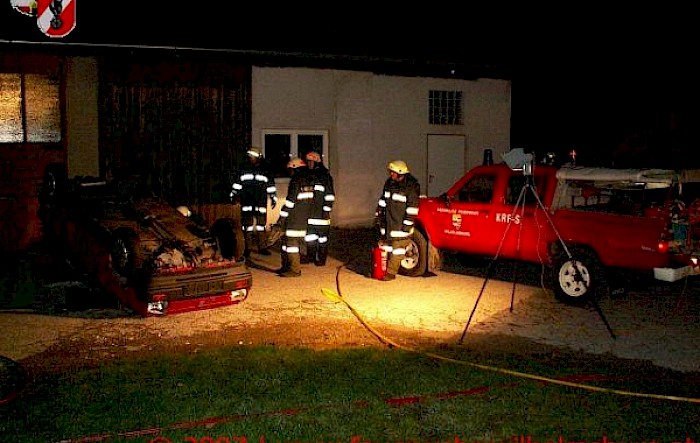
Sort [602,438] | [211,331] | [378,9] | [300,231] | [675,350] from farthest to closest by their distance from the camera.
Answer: [378,9]
[300,231]
[211,331]
[675,350]
[602,438]

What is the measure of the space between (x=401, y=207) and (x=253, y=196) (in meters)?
3.23

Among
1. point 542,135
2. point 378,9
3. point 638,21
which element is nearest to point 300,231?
point 378,9

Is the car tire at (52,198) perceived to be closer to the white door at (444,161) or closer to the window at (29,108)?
the window at (29,108)

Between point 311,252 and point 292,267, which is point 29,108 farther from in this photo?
point 292,267

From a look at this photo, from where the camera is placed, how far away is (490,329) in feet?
28.5

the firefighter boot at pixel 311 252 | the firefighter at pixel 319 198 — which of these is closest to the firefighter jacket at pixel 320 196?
the firefighter at pixel 319 198

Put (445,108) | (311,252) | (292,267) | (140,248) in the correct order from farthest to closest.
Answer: (445,108), (311,252), (292,267), (140,248)

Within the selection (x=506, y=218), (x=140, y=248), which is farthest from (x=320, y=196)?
(x=140, y=248)

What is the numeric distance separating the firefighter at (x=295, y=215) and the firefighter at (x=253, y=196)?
158 centimetres

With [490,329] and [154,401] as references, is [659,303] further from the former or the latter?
[154,401]

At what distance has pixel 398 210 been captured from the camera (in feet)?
36.2

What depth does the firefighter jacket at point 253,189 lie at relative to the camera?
13.1 meters

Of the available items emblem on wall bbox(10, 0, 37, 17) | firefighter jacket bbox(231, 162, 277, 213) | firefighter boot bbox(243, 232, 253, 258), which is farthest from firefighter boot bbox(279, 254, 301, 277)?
emblem on wall bbox(10, 0, 37, 17)

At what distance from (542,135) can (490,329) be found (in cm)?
1611
